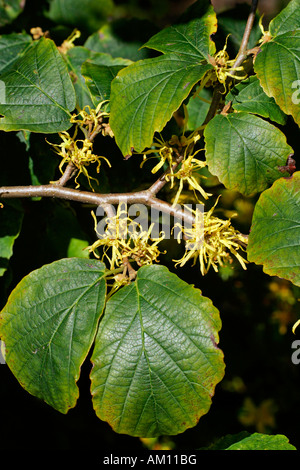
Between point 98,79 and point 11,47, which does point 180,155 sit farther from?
point 11,47

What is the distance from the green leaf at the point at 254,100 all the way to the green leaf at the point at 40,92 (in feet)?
1.12

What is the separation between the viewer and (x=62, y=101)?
100 centimetres

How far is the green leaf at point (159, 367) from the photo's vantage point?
0.83 m

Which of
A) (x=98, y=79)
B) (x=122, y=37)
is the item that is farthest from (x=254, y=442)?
(x=122, y=37)

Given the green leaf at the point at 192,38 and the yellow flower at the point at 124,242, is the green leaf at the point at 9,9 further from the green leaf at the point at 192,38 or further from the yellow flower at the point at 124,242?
the yellow flower at the point at 124,242

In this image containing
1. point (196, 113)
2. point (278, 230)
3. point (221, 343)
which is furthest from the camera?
point (221, 343)

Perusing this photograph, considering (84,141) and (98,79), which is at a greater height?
(98,79)

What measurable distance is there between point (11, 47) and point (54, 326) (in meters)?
0.82

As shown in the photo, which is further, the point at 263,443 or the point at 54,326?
the point at 263,443

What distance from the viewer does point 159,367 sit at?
83 centimetres

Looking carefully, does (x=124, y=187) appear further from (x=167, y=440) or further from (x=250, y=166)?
(x=167, y=440)

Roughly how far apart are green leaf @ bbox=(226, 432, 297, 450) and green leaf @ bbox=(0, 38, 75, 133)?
81 cm

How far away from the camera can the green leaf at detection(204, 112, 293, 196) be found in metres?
0.86

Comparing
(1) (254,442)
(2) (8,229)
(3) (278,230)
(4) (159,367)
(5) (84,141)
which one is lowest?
(1) (254,442)
